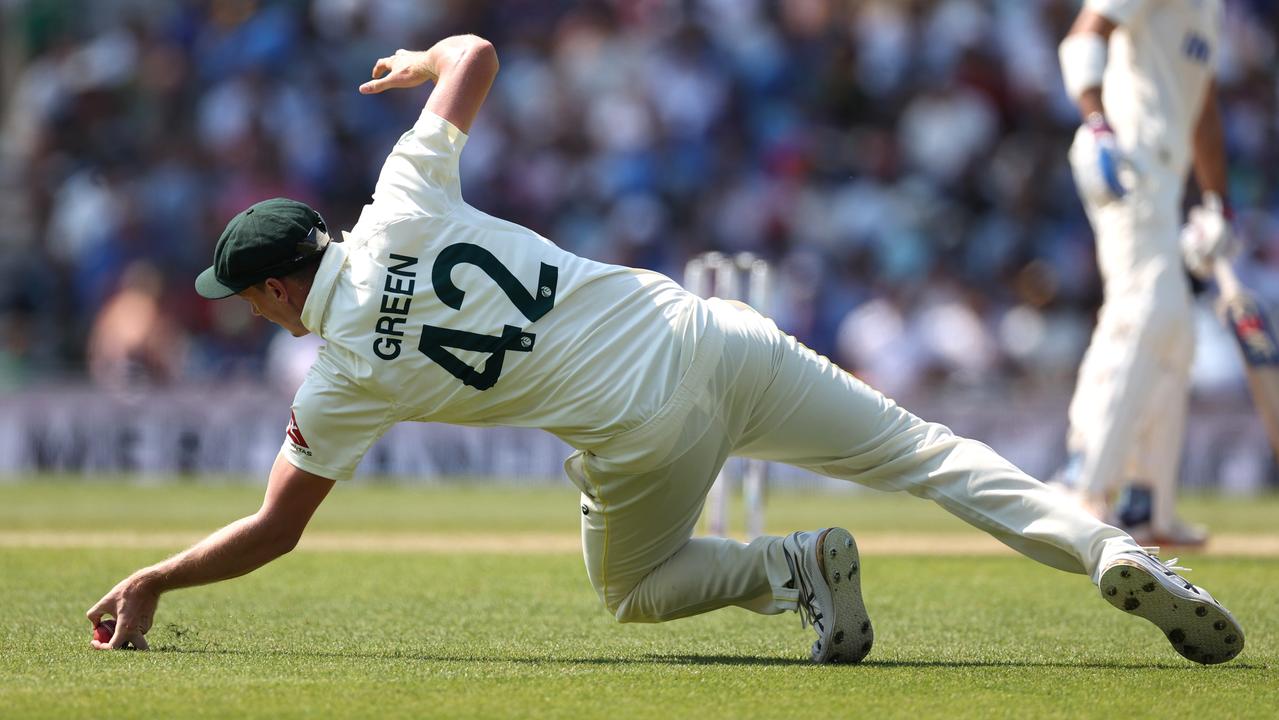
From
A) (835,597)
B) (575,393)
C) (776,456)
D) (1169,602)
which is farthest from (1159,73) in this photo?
(575,393)

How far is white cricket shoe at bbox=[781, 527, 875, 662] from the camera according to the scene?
461 cm

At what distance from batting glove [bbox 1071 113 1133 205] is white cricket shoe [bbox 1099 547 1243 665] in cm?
330

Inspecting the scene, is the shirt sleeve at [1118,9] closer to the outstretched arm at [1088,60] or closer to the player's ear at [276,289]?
the outstretched arm at [1088,60]

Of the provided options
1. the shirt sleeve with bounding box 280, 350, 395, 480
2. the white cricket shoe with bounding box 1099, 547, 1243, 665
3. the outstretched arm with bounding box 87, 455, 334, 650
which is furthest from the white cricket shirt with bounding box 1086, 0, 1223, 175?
the outstretched arm with bounding box 87, 455, 334, 650

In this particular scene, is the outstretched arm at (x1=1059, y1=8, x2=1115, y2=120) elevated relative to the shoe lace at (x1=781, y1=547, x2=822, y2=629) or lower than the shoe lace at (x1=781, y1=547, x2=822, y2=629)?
elevated

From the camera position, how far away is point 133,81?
60.4ft

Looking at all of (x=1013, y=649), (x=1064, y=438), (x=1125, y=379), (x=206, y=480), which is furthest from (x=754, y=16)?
(x=1013, y=649)

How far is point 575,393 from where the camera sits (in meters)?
4.48

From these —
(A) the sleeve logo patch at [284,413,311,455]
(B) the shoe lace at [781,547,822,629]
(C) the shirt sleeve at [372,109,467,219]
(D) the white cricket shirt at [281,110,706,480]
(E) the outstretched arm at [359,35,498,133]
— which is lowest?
(B) the shoe lace at [781,547,822,629]

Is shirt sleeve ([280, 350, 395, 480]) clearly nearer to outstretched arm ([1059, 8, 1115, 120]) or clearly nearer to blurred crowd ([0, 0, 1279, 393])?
outstretched arm ([1059, 8, 1115, 120])

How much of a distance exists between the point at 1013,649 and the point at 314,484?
2130mm

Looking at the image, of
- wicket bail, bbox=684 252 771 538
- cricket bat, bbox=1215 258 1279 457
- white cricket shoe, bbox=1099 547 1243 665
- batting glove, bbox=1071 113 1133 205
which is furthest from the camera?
wicket bail, bbox=684 252 771 538

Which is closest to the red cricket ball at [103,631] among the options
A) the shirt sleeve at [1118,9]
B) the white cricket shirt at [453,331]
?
the white cricket shirt at [453,331]

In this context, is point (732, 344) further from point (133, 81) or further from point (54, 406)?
point (133, 81)
